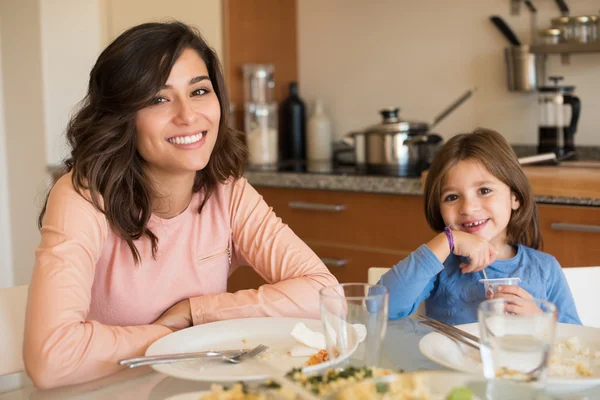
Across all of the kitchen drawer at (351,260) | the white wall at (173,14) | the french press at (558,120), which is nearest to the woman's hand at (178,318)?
the kitchen drawer at (351,260)

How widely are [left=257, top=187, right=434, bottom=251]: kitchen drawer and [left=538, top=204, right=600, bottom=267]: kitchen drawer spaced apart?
41cm

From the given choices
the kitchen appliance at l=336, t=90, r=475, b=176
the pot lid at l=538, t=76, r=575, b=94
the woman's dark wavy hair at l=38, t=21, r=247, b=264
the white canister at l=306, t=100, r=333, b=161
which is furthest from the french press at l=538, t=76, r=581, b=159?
the woman's dark wavy hair at l=38, t=21, r=247, b=264

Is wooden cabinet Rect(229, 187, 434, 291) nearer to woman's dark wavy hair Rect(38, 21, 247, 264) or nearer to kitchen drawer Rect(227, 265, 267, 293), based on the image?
kitchen drawer Rect(227, 265, 267, 293)

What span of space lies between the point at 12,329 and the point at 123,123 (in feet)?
1.42

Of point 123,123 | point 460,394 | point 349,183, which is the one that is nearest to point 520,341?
point 460,394

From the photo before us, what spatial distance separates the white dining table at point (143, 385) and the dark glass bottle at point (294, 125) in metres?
2.37

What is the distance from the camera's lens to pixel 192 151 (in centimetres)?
150

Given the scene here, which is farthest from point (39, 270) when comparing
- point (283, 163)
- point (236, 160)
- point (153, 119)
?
point (283, 163)

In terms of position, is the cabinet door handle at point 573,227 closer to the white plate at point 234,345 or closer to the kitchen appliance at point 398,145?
the kitchen appliance at point 398,145

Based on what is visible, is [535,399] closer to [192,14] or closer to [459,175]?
[459,175]

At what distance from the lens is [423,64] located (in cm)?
328

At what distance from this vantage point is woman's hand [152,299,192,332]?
1346mm

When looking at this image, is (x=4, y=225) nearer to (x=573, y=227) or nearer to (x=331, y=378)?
(x=573, y=227)

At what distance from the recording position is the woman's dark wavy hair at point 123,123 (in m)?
1.46
